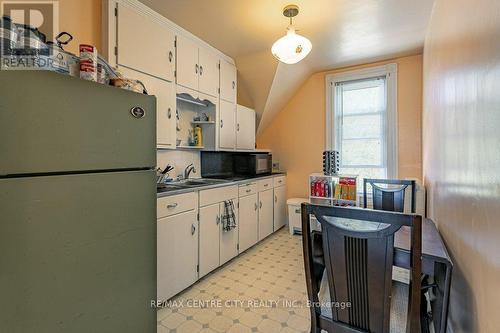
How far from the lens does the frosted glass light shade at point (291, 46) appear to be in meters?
2.12

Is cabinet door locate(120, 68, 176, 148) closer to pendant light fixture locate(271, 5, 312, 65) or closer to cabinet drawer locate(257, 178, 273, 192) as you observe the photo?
pendant light fixture locate(271, 5, 312, 65)

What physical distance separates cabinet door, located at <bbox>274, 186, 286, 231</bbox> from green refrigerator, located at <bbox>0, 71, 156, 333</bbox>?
2.64 metres

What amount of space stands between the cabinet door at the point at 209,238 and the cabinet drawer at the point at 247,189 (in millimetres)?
Answer: 483

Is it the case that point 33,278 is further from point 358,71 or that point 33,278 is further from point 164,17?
point 358,71

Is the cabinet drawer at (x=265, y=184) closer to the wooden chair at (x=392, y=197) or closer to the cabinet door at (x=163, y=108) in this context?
the cabinet door at (x=163, y=108)

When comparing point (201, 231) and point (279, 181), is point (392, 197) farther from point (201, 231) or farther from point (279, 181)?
point (279, 181)

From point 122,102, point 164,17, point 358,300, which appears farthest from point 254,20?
point 358,300

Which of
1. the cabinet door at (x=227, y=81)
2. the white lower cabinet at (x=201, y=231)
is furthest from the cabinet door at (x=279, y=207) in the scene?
the cabinet door at (x=227, y=81)

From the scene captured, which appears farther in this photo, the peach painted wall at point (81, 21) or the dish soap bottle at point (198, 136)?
the dish soap bottle at point (198, 136)

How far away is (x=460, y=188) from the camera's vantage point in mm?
1247

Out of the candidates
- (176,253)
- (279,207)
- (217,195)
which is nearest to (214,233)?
(217,195)

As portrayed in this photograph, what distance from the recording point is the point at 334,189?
350cm

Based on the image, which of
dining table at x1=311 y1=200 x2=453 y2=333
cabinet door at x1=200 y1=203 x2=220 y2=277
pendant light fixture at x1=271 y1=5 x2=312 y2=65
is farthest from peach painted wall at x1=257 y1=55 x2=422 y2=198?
dining table at x1=311 y1=200 x2=453 y2=333

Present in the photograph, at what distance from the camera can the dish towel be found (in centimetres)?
267
